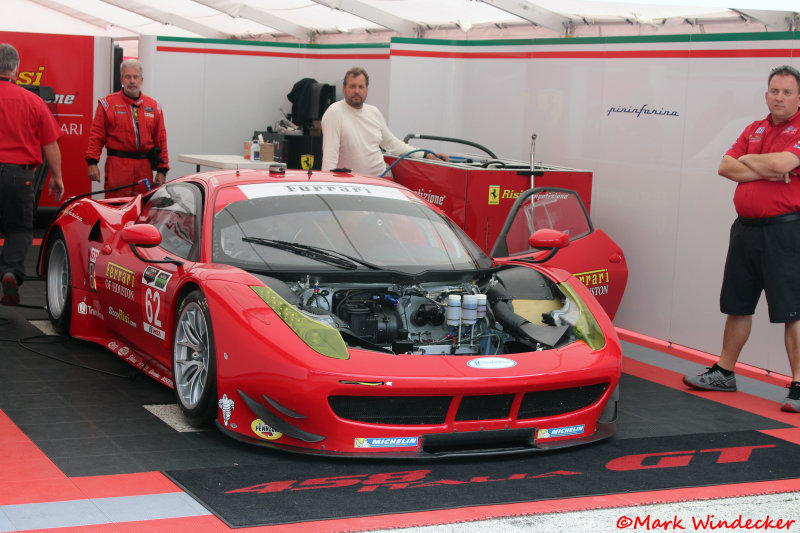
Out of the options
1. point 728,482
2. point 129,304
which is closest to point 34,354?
point 129,304

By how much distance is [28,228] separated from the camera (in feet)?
24.8

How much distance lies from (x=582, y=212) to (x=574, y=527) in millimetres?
3858

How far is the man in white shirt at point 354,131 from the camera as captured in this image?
27.1ft

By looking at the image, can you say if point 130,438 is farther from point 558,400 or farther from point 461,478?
point 558,400

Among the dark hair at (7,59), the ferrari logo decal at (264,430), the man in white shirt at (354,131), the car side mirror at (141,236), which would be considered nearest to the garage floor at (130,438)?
the ferrari logo decal at (264,430)

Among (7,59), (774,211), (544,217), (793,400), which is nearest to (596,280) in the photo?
(544,217)

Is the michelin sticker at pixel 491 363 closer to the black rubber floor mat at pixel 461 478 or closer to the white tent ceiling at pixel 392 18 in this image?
the black rubber floor mat at pixel 461 478

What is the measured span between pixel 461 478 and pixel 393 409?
0.40 m

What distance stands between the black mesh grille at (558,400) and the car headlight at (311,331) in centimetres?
85

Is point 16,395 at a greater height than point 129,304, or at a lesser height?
lesser

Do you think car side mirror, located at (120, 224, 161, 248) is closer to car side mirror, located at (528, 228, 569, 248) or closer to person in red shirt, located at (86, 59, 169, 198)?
car side mirror, located at (528, 228, 569, 248)

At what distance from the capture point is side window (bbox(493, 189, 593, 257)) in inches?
279

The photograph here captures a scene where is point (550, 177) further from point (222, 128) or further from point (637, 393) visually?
point (222, 128)

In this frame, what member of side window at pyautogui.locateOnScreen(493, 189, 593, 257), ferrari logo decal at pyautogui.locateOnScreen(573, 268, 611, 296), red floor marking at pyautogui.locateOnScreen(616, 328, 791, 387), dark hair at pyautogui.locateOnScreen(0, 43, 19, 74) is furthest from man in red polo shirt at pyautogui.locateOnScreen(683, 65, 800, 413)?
dark hair at pyautogui.locateOnScreen(0, 43, 19, 74)
